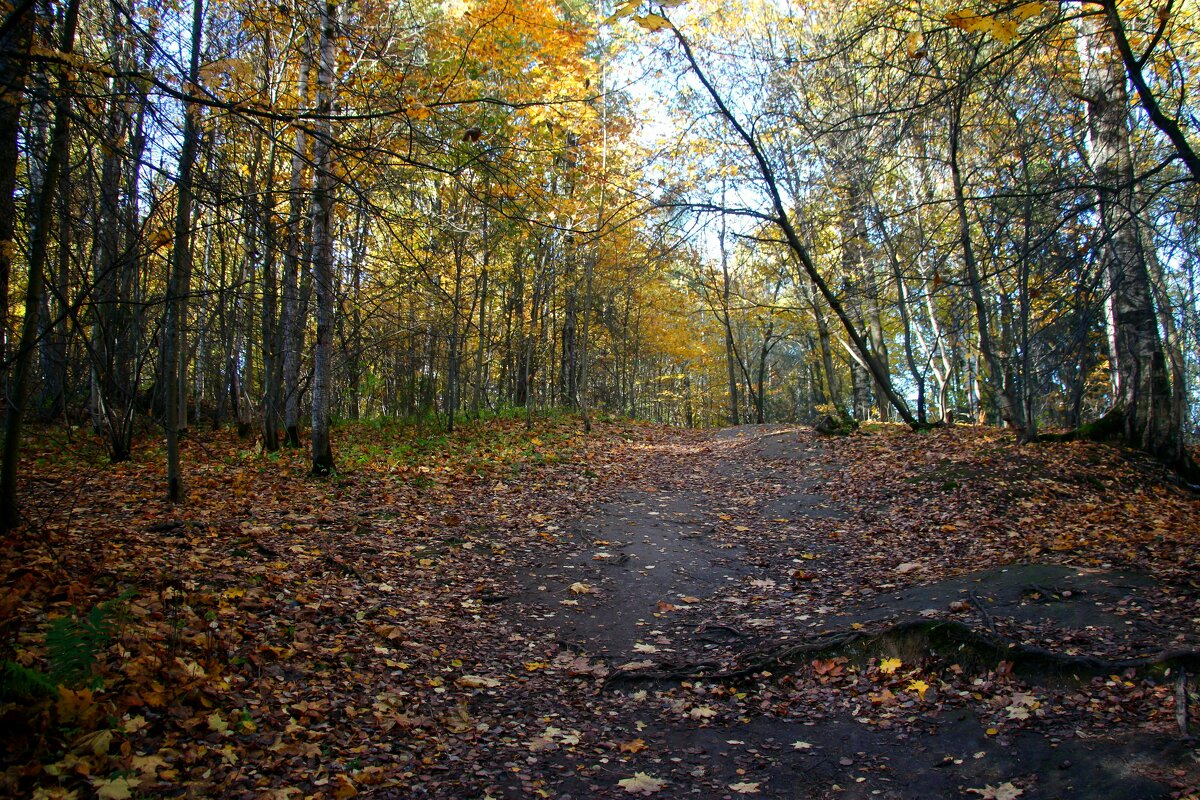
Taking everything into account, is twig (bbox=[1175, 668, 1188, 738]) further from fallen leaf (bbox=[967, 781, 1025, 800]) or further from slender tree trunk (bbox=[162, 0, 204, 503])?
slender tree trunk (bbox=[162, 0, 204, 503])

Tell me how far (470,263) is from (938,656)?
16215 millimetres

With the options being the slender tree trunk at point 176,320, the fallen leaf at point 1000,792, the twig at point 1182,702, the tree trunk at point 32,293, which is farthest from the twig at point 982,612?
the slender tree trunk at point 176,320

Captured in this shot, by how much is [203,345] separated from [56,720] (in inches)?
615

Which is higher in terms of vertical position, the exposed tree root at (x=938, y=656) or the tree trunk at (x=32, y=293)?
the tree trunk at (x=32, y=293)

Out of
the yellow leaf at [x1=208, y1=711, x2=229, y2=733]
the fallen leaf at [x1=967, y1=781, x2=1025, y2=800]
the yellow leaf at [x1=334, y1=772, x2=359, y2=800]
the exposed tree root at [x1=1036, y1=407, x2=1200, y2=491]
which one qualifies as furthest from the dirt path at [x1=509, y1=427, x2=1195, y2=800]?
the exposed tree root at [x1=1036, y1=407, x2=1200, y2=491]

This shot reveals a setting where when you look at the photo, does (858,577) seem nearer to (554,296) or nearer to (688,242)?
(688,242)

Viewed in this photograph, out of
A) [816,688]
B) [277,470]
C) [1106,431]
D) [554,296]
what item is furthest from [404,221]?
[554,296]

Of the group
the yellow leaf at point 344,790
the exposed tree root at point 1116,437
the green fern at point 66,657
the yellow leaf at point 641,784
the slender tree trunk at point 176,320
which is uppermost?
the slender tree trunk at point 176,320

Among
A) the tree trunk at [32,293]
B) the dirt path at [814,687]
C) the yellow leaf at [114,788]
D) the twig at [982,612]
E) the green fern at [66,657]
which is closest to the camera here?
the yellow leaf at [114,788]

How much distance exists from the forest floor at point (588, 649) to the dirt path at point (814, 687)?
0.07 ft

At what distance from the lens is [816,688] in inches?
177

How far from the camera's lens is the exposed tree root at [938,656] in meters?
3.95

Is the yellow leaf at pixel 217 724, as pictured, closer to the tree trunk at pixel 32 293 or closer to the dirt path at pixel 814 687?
the dirt path at pixel 814 687

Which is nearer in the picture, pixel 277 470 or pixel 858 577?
pixel 858 577
